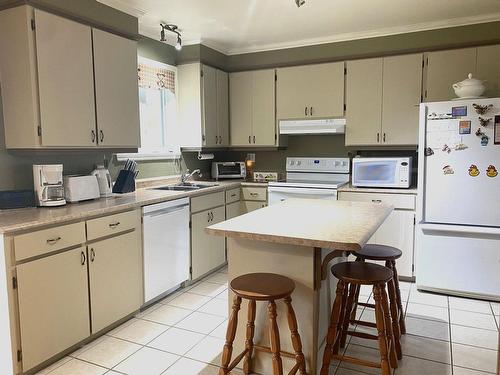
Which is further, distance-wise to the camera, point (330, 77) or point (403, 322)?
point (330, 77)

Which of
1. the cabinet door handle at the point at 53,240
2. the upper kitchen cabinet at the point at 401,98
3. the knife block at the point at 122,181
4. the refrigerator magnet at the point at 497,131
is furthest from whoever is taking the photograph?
the upper kitchen cabinet at the point at 401,98

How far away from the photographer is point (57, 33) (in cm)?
259

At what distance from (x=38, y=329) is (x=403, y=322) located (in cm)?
237

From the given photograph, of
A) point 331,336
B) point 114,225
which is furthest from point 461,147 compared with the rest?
point 114,225

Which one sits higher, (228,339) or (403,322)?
(228,339)

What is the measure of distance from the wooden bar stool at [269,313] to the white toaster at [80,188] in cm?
152

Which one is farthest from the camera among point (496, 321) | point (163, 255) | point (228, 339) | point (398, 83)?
point (398, 83)

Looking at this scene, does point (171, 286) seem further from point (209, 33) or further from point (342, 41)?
point (342, 41)

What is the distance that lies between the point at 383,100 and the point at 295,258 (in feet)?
8.46

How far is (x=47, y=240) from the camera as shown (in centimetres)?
223

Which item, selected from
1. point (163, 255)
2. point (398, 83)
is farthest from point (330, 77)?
point (163, 255)

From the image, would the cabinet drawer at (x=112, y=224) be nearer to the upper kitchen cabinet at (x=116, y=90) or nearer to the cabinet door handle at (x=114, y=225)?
the cabinet door handle at (x=114, y=225)

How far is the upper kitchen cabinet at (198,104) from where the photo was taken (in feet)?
13.8

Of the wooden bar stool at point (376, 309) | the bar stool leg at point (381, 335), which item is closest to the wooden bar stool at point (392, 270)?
the wooden bar stool at point (376, 309)
